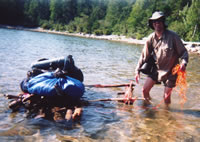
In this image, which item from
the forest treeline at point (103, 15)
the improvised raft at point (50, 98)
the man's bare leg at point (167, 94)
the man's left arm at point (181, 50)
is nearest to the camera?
the improvised raft at point (50, 98)

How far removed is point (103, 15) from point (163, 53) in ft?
397

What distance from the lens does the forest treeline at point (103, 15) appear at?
162ft

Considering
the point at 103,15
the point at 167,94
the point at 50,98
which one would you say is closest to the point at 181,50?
the point at 167,94

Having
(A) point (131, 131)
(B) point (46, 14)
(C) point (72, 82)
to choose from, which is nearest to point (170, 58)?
(A) point (131, 131)

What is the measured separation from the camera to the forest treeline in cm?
4944

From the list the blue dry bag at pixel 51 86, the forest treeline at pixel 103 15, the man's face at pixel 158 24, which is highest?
the forest treeline at pixel 103 15

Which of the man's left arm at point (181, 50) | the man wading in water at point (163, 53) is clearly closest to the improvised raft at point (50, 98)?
the man wading in water at point (163, 53)

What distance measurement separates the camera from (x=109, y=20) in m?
99.4

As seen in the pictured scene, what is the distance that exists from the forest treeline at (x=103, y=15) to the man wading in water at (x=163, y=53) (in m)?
41.5

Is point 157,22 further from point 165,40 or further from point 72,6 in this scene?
point 72,6

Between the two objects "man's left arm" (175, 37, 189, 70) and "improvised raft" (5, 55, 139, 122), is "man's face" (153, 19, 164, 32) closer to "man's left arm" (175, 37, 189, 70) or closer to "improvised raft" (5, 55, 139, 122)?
"man's left arm" (175, 37, 189, 70)

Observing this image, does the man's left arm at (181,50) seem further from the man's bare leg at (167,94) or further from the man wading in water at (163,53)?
the man's bare leg at (167,94)

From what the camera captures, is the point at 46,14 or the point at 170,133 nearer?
the point at 170,133

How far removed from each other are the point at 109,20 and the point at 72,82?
321 feet
